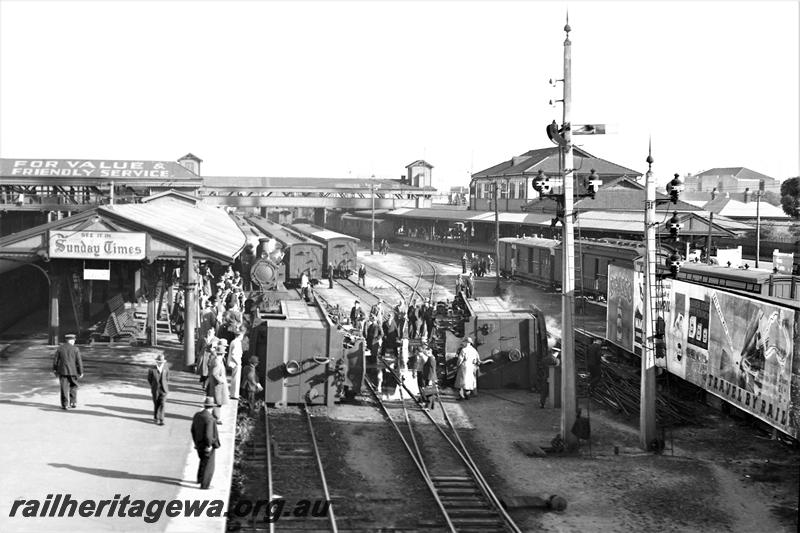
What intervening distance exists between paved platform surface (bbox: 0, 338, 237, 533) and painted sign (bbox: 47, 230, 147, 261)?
2572mm

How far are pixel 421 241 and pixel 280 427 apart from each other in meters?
57.8

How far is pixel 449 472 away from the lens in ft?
43.4

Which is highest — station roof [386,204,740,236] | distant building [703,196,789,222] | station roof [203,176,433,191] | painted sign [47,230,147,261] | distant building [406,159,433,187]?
distant building [406,159,433,187]

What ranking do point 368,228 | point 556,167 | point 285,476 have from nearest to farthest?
point 285,476 < point 556,167 < point 368,228

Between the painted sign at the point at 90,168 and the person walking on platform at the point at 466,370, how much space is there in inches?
1576

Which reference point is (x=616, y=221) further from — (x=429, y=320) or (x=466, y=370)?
(x=466, y=370)

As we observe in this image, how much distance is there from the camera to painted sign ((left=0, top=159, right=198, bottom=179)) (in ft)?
180

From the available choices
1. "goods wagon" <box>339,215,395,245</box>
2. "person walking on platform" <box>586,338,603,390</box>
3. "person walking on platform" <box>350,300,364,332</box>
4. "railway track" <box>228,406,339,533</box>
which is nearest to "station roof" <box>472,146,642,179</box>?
"goods wagon" <box>339,215,395,245</box>

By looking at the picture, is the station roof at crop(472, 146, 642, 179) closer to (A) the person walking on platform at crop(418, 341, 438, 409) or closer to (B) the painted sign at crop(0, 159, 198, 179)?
(B) the painted sign at crop(0, 159, 198, 179)

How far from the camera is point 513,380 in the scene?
19.5 m

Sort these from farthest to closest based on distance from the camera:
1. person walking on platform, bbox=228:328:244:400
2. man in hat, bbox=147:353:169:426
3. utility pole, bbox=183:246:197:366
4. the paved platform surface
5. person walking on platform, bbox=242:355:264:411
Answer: utility pole, bbox=183:246:197:366 < person walking on platform, bbox=242:355:264:411 < person walking on platform, bbox=228:328:244:400 < man in hat, bbox=147:353:169:426 < the paved platform surface

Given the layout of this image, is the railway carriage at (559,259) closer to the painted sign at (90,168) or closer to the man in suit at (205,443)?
the man in suit at (205,443)

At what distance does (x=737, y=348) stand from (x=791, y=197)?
45.7 m

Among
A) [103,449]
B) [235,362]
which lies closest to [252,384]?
[235,362]
